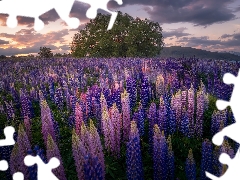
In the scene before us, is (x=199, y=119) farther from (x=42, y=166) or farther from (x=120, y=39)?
(x=120, y=39)

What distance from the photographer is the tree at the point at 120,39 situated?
3850 centimetres

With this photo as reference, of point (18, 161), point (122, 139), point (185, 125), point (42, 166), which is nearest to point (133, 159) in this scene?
point (42, 166)

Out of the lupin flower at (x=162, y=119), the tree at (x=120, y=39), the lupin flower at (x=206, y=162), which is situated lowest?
the lupin flower at (x=206, y=162)

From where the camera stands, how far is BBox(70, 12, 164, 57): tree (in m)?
38.5

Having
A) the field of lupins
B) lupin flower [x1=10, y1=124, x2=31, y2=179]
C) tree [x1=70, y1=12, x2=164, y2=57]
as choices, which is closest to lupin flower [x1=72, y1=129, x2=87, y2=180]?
the field of lupins

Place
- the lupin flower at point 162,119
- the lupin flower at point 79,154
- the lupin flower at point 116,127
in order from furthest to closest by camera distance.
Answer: the lupin flower at point 162,119 → the lupin flower at point 116,127 → the lupin flower at point 79,154

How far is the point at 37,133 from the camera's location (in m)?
6.20

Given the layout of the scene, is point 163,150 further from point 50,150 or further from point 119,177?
point 50,150

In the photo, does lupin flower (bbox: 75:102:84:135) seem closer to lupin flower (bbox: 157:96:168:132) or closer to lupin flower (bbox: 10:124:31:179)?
lupin flower (bbox: 157:96:168:132)

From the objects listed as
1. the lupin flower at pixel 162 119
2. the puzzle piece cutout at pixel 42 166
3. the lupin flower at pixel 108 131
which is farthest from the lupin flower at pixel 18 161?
the lupin flower at pixel 162 119

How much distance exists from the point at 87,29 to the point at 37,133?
37180 mm

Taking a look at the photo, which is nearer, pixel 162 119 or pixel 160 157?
pixel 160 157

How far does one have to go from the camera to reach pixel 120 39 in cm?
4009

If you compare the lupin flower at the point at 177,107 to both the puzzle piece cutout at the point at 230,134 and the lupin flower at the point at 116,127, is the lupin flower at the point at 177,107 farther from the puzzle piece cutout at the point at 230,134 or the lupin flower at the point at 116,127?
the puzzle piece cutout at the point at 230,134
